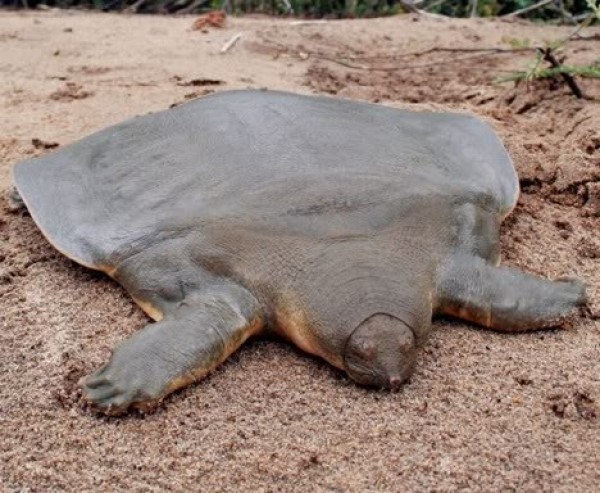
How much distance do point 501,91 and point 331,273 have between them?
192cm

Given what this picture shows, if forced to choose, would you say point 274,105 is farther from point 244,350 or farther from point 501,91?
point 501,91

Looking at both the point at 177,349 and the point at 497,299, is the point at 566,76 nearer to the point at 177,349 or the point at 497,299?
the point at 497,299

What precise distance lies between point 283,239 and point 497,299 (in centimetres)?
48

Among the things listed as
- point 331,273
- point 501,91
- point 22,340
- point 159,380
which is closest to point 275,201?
point 331,273

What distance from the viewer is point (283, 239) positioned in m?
1.79

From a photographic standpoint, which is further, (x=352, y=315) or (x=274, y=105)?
(x=274, y=105)

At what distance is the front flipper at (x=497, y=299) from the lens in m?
1.83

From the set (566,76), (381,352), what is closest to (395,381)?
(381,352)

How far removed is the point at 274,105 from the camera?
7.26ft

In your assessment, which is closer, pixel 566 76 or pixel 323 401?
pixel 323 401

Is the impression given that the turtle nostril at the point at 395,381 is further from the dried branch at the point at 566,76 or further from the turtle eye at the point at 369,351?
the dried branch at the point at 566,76

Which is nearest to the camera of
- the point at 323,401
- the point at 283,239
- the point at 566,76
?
the point at 323,401

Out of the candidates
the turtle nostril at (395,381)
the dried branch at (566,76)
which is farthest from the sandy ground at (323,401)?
the dried branch at (566,76)

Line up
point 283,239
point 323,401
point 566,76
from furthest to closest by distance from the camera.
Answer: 1. point 566,76
2. point 283,239
3. point 323,401
